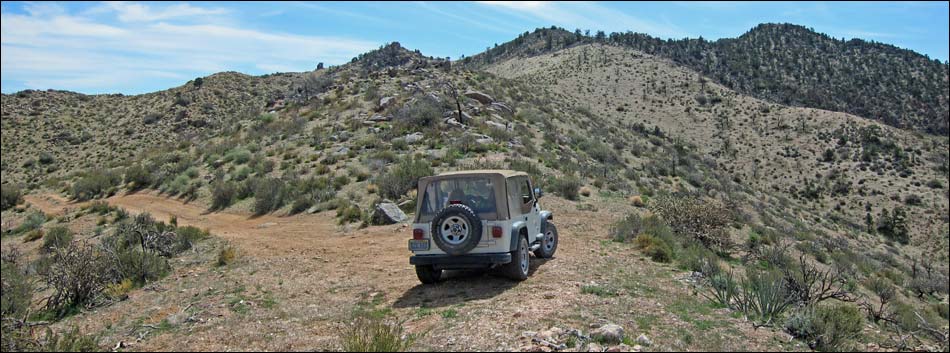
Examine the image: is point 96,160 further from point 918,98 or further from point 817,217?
point 918,98

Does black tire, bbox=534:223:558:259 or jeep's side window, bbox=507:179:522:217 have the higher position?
jeep's side window, bbox=507:179:522:217

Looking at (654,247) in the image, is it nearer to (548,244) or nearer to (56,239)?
(548,244)

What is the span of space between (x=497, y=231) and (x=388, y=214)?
9.65 meters

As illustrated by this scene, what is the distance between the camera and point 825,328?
6941 millimetres

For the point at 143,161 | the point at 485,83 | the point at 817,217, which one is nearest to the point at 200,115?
the point at 143,161

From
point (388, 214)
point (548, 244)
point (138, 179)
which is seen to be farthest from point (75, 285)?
point (138, 179)

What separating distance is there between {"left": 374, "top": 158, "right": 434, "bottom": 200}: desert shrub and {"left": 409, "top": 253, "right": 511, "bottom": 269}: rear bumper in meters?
11.0

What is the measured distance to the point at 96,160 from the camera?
162 feet

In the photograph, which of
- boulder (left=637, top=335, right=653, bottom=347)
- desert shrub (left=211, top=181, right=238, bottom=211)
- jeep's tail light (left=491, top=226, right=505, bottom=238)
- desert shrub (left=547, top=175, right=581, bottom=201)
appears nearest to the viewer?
boulder (left=637, top=335, right=653, bottom=347)

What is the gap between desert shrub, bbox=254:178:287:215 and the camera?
73.4 ft

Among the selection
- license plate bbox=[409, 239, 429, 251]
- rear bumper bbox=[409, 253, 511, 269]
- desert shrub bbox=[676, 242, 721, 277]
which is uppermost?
license plate bbox=[409, 239, 429, 251]

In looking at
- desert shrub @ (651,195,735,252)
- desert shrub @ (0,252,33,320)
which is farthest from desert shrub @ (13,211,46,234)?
desert shrub @ (651,195,735,252)

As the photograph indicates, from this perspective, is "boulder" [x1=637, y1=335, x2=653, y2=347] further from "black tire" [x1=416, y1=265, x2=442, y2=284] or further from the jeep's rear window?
"black tire" [x1=416, y1=265, x2=442, y2=284]

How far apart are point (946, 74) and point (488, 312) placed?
105 m
